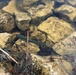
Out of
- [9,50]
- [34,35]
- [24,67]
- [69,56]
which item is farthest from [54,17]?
[24,67]

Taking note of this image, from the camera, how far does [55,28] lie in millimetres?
7531

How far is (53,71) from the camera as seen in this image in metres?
4.75

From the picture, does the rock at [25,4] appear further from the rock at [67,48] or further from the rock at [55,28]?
the rock at [67,48]

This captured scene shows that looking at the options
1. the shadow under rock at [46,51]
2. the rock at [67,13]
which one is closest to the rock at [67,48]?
the shadow under rock at [46,51]

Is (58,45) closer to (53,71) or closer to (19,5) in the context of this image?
(53,71)

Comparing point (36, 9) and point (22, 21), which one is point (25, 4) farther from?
point (22, 21)

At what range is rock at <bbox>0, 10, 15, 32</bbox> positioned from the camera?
736 cm

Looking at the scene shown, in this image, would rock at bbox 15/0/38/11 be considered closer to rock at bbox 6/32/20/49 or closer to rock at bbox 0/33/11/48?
rock at bbox 6/32/20/49

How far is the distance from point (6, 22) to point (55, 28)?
6.93ft

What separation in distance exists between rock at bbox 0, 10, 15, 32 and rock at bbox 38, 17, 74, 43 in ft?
4.00

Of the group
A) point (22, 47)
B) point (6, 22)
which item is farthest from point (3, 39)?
point (6, 22)

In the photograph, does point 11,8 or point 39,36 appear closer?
point 39,36

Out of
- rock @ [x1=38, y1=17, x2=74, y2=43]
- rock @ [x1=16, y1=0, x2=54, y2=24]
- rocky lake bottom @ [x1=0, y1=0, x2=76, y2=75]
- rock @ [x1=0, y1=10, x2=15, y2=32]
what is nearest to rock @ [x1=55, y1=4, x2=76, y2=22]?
rocky lake bottom @ [x1=0, y1=0, x2=76, y2=75]

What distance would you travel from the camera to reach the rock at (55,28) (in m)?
7.26
